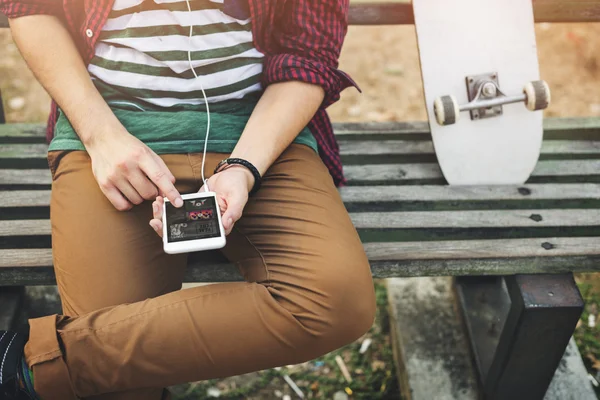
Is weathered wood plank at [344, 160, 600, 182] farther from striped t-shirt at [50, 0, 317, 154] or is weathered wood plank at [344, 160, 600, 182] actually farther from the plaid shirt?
striped t-shirt at [50, 0, 317, 154]

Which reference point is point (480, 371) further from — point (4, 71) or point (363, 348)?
point (4, 71)

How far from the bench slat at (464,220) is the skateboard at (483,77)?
243mm

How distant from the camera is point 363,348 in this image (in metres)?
2.55

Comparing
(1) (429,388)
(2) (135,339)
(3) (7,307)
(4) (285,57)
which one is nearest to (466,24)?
(4) (285,57)

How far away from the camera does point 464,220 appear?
2002 mm

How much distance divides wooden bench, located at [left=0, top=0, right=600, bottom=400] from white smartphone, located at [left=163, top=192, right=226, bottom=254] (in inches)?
13.0

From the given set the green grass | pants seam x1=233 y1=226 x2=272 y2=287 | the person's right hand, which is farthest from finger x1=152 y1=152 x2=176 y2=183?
the green grass

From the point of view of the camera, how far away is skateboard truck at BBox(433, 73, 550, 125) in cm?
216

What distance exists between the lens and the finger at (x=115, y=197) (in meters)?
1.59

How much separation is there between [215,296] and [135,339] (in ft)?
0.67

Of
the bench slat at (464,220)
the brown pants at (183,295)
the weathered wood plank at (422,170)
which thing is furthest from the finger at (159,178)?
the weathered wood plank at (422,170)

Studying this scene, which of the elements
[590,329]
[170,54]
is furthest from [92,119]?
[590,329]

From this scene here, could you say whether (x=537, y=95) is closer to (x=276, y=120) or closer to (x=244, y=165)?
(x=276, y=120)

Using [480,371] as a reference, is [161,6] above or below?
above
